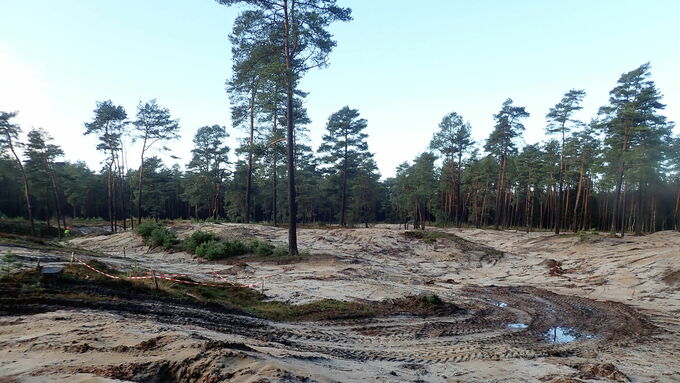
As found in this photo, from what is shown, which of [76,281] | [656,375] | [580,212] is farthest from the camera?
[580,212]

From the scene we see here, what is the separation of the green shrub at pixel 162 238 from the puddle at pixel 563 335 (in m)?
20.0

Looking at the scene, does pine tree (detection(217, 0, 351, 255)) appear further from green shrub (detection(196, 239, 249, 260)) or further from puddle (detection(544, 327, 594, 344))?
puddle (detection(544, 327, 594, 344))

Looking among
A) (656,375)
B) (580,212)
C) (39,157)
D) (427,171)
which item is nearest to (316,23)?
(656,375)

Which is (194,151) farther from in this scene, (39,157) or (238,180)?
(39,157)

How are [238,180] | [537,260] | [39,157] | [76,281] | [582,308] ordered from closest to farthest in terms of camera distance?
[76,281]
[582,308]
[537,260]
[39,157]
[238,180]

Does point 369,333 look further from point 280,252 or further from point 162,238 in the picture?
point 162,238

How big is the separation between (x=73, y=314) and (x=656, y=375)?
9.43 meters

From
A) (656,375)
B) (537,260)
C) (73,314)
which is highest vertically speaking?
(73,314)

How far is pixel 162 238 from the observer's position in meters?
22.3

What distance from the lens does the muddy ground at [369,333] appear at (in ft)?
13.2

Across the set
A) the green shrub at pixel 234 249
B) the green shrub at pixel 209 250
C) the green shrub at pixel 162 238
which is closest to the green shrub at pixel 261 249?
the green shrub at pixel 234 249

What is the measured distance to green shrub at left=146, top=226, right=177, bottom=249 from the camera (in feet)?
71.4

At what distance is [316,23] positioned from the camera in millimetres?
16719

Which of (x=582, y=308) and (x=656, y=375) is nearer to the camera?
(x=656, y=375)
